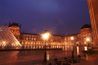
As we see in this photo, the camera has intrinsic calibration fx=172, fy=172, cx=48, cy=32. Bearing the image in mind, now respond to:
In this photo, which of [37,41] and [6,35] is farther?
[37,41]

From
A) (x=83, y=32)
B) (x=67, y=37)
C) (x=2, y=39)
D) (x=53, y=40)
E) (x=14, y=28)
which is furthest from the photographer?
(x=67, y=37)

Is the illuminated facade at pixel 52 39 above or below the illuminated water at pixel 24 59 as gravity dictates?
above

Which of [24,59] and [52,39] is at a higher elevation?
[52,39]

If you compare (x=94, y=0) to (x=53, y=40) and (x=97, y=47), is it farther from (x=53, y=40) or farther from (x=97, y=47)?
(x=53, y=40)

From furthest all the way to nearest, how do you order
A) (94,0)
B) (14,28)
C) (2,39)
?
(14,28)
(2,39)
(94,0)

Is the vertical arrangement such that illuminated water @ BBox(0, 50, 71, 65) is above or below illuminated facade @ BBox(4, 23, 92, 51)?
below

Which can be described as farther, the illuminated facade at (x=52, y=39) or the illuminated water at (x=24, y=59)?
the illuminated facade at (x=52, y=39)

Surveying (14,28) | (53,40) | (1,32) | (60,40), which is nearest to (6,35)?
(1,32)

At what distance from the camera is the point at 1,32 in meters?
51.4

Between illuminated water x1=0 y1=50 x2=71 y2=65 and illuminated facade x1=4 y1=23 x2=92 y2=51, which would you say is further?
illuminated facade x1=4 y1=23 x2=92 y2=51

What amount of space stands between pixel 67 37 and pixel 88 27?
62.9 feet

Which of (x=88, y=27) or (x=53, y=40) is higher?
(x=88, y=27)

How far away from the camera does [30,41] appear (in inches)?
3278

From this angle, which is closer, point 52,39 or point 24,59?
point 24,59
